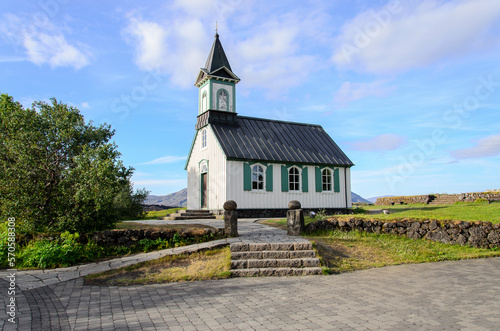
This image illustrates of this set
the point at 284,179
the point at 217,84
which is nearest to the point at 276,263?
the point at 284,179

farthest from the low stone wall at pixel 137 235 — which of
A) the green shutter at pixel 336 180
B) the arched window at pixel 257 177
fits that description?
the green shutter at pixel 336 180

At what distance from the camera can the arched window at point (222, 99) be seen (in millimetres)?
21875

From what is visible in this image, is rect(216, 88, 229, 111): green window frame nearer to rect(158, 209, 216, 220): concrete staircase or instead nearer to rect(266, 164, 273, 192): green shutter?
rect(266, 164, 273, 192): green shutter

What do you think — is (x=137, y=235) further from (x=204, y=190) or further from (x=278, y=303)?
(x=204, y=190)

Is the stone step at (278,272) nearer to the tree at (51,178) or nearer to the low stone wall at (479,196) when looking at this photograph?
the tree at (51,178)

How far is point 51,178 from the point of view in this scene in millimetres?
10344

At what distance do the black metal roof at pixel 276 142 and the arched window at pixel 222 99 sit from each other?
3.58ft

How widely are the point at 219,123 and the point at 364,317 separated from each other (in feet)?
58.6

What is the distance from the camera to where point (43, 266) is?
8.69 metres

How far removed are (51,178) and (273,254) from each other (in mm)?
7031

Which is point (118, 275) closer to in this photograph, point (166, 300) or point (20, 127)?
point (166, 300)

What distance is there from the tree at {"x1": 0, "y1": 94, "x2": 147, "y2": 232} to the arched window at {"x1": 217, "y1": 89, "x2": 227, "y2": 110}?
1155cm

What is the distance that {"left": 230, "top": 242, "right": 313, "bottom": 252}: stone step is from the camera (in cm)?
877

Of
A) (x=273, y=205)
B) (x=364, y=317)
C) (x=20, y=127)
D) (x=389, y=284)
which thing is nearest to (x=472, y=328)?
(x=364, y=317)
